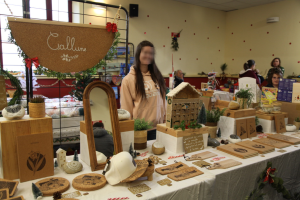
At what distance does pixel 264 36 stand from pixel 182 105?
6.19m

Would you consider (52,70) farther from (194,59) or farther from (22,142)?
(194,59)

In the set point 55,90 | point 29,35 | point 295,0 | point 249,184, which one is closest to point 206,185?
point 249,184

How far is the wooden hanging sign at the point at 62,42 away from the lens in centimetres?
131

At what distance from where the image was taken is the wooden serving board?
1530 millimetres

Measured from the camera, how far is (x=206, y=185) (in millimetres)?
1205

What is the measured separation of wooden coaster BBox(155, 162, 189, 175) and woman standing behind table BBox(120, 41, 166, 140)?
795mm

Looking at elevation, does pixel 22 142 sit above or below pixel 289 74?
below

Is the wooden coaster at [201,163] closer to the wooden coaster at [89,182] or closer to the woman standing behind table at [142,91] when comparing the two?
the wooden coaster at [89,182]

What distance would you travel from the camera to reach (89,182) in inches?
43.0

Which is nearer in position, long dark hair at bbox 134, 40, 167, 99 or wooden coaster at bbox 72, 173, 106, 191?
wooden coaster at bbox 72, 173, 106, 191

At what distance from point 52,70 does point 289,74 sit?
6.45m

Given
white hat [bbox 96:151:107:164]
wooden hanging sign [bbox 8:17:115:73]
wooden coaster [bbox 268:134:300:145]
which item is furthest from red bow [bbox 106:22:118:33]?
wooden coaster [bbox 268:134:300:145]

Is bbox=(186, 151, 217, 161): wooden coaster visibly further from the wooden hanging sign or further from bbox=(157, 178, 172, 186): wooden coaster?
the wooden hanging sign

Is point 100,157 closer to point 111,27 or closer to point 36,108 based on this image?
point 36,108
